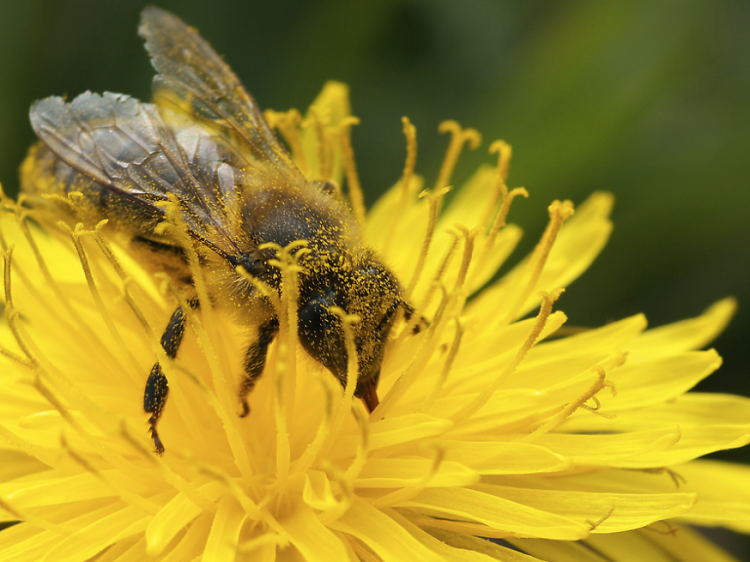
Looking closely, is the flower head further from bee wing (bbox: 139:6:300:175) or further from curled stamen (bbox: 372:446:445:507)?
bee wing (bbox: 139:6:300:175)

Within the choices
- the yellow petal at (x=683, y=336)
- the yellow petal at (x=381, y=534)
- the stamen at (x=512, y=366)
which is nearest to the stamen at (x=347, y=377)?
the yellow petal at (x=381, y=534)

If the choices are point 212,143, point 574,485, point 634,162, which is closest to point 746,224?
point 634,162

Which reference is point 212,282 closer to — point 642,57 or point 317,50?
point 317,50

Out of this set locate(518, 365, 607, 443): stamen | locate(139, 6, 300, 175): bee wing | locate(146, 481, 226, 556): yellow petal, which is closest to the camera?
locate(146, 481, 226, 556): yellow petal

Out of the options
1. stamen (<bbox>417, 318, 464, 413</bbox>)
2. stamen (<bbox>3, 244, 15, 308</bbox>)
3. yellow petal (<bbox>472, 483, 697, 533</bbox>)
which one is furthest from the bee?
yellow petal (<bbox>472, 483, 697, 533</bbox>)

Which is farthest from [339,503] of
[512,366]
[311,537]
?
[512,366]

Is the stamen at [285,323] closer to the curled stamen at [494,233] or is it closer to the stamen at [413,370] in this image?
the stamen at [413,370]
